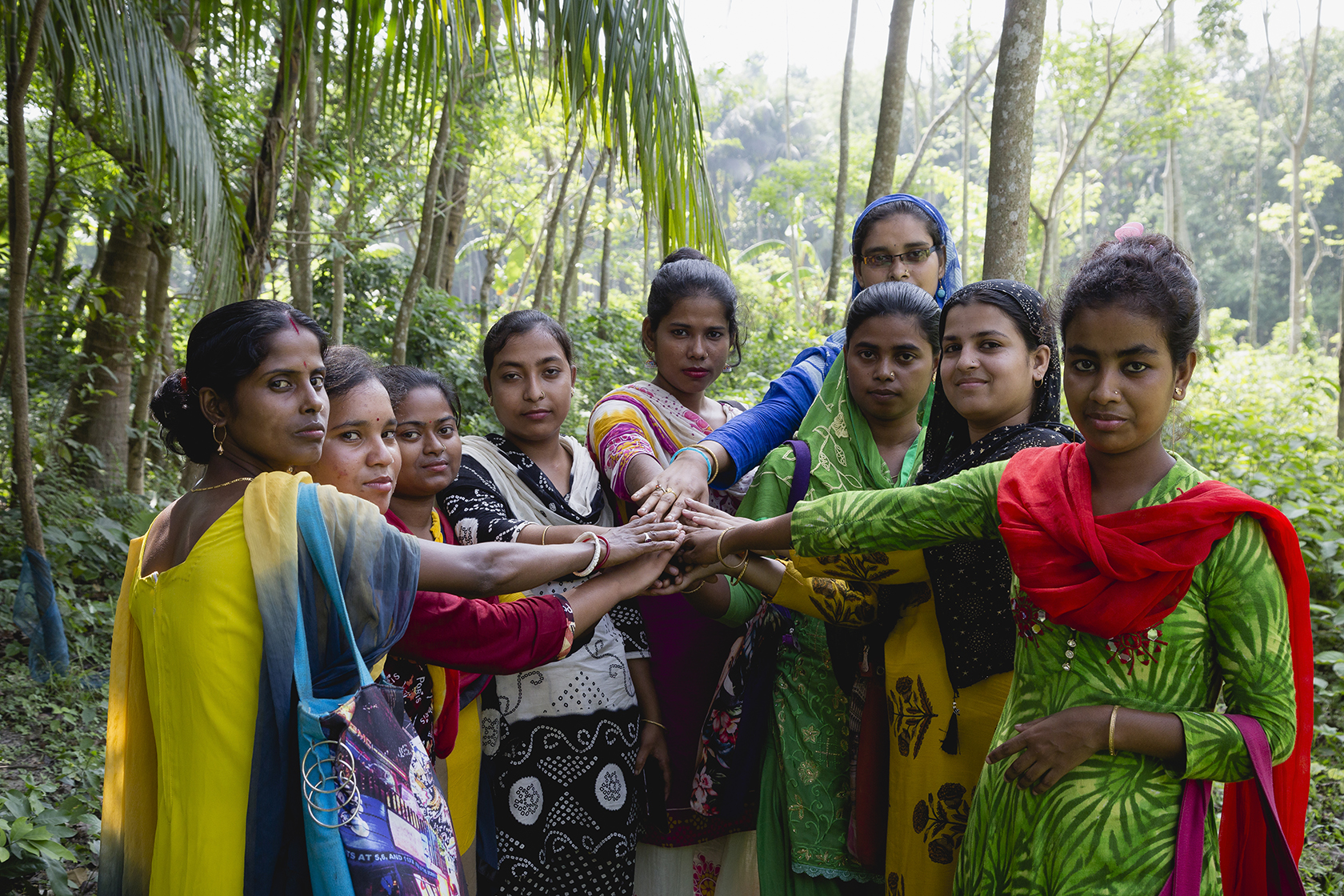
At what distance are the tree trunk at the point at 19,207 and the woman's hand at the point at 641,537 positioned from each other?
282 cm

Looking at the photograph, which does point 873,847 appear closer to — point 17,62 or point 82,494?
point 17,62

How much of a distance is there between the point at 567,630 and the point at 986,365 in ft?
3.40

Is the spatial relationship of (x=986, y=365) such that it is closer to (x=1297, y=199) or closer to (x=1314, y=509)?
(x=1314, y=509)

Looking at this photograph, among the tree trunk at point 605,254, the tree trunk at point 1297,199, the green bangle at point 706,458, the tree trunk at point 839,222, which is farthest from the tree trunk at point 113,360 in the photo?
the tree trunk at point 1297,199

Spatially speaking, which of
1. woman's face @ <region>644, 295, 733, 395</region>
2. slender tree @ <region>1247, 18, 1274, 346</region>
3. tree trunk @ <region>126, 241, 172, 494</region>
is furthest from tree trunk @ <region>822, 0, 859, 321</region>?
slender tree @ <region>1247, 18, 1274, 346</region>

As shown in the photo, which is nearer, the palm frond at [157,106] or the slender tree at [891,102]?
the palm frond at [157,106]

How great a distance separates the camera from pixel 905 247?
8.58 ft

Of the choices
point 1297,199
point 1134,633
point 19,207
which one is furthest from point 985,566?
point 1297,199

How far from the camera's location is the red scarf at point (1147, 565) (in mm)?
1399

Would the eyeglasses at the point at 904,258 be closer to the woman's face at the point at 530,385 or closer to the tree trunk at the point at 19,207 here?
the woman's face at the point at 530,385

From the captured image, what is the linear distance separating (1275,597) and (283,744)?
5.08ft

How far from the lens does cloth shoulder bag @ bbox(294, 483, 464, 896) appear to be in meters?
1.33

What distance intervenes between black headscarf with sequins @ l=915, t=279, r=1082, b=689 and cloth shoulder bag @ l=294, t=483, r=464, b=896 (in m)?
1.05

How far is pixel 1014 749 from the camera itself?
5.06ft
